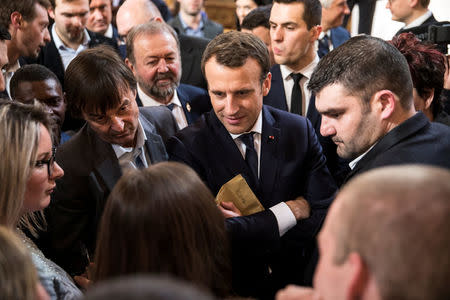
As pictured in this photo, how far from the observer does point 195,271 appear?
136 cm

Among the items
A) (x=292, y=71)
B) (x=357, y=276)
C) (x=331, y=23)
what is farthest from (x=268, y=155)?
(x=331, y=23)

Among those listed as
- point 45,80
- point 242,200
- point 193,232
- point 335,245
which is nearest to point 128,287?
point 335,245

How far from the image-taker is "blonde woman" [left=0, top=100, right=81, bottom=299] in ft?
5.27

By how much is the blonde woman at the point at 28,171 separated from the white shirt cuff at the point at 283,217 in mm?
811

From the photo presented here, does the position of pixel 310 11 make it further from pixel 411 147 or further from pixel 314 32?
pixel 411 147

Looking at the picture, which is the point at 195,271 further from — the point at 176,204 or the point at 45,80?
the point at 45,80

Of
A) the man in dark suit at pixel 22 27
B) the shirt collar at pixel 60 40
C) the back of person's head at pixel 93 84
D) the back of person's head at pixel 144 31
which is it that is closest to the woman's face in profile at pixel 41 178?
the back of person's head at pixel 93 84

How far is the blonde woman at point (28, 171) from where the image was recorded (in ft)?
5.27

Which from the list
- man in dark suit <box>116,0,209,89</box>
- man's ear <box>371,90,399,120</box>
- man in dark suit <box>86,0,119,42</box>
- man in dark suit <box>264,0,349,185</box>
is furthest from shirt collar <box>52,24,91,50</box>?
man's ear <box>371,90,399,120</box>

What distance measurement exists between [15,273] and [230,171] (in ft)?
4.29

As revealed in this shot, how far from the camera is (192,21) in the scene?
6199 mm

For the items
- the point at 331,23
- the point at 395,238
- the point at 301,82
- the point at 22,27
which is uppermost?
the point at 395,238

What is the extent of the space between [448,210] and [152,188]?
2.39 feet

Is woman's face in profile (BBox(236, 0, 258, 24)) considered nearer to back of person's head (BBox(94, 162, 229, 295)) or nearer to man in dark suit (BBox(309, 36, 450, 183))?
man in dark suit (BBox(309, 36, 450, 183))
